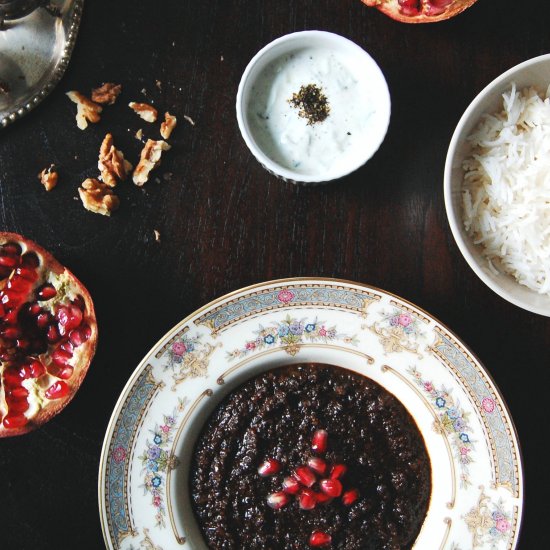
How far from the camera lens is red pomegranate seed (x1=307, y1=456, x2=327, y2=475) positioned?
2.05 m

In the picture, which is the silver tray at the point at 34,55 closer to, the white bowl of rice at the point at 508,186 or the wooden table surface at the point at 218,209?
the wooden table surface at the point at 218,209

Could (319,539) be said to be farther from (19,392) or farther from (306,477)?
(19,392)

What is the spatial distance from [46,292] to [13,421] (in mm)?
388

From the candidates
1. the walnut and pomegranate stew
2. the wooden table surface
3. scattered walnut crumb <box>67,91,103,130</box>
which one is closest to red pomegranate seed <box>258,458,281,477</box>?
the walnut and pomegranate stew

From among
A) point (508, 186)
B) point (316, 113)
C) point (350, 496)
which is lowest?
point (350, 496)

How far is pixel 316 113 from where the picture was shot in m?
2.03

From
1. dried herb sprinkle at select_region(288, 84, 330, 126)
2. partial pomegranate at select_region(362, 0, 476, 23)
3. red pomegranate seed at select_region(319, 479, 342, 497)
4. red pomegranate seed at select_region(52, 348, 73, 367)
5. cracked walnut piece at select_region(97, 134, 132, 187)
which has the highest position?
partial pomegranate at select_region(362, 0, 476, 23)

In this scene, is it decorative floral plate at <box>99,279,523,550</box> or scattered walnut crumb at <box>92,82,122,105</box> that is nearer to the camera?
decorative floral plate at <box>99,279,523,550</box>

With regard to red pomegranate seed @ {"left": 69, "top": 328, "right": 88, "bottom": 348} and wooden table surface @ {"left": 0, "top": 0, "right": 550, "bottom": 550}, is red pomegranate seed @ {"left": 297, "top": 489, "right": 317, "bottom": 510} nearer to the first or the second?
wooden table surface @ {"left": 0, "top": 0, "right": 550, "bottom": 550}

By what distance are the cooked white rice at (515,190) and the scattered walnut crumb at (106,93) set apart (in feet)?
3.62

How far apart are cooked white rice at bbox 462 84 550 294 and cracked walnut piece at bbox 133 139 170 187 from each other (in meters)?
0.94

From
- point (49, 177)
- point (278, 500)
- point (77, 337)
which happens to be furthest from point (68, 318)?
point (278, 500)

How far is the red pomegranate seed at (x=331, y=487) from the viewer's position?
2.03 metres

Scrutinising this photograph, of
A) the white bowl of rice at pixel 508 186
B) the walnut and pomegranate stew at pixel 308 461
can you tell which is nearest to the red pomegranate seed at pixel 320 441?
the walnut and pomegranate stew at pixel 308 461
